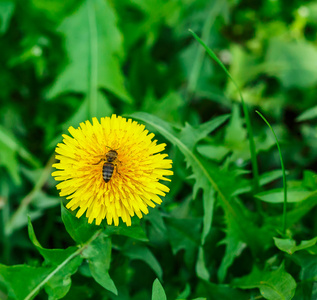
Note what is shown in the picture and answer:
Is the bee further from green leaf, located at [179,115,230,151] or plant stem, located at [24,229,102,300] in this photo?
green leaf, located at [179,115,230,151]

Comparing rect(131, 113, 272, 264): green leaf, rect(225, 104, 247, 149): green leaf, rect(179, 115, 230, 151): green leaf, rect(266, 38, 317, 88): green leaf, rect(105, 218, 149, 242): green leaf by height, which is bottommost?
rect(105, 218, 149, 242): green leaf

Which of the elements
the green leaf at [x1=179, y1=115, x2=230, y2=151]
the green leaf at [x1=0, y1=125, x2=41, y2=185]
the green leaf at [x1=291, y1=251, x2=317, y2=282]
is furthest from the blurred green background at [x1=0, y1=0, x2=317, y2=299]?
the green leaf at [x1=291, y1=251, x2=317, y2=282]

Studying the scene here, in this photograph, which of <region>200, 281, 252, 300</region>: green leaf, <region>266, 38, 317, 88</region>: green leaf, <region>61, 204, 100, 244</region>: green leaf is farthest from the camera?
<region>266, 38, 317, 88</region>: green leaf

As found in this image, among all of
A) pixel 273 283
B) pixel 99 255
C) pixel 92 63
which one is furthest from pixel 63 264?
pixel 92 63

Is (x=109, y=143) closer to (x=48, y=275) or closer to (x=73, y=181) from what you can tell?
(x=73, y=181)

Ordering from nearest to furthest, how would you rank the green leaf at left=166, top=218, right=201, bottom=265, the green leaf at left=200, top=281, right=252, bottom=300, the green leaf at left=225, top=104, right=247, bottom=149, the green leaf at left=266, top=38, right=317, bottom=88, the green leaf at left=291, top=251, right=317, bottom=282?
the green leaf at left=291, top=251, right=317, bottom=282 < the green leaf at left=200, top=281, right=252, bottom=300 < the green leaf at left=166, top=218, right=201, bottom=265 < the green leaf at left=225, top=104, right=247, bottom=149 < the green leaf at left=266, top=38, right=317, bottom=88

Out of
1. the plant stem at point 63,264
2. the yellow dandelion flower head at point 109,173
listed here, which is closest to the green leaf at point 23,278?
the plant stem at point 63,264

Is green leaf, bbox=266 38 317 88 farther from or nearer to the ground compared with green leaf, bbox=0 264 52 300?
farther from the ground
